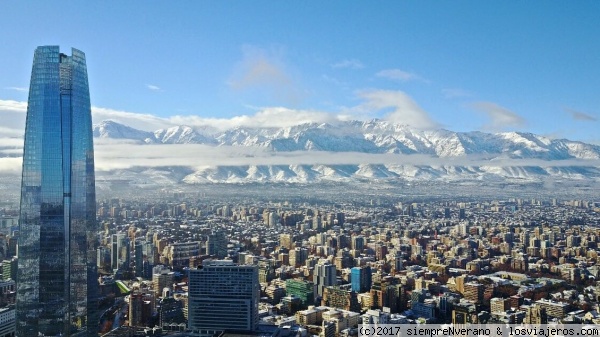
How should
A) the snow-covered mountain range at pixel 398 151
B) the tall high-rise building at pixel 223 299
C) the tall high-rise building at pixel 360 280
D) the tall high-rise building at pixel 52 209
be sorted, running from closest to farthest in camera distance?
the tall high-rise building at pixel 52 209, the tall high-rise building at pixel 223 299, the tall high-rise building at pixel 360 280, the snow-covered mountain range at pixel 398 151

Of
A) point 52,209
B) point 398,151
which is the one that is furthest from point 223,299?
point 398,151

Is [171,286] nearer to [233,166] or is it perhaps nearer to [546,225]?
[546,225]

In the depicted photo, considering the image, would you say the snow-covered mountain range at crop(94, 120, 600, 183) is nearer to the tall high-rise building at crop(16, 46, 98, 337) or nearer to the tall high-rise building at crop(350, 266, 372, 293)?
the tall high-rise building at crop(350, 266, 372, 293)

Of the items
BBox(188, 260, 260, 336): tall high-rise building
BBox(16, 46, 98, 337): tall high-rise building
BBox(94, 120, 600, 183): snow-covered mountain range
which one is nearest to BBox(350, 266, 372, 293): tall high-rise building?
BBox(188, 260, 260, 336): tall high-rise building

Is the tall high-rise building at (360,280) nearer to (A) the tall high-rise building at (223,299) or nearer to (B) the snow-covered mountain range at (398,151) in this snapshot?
(A) the tall high-rise building at (223,299)

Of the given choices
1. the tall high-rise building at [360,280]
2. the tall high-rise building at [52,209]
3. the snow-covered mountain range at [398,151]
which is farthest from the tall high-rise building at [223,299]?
the snow-covered mountain range at [398,151]
